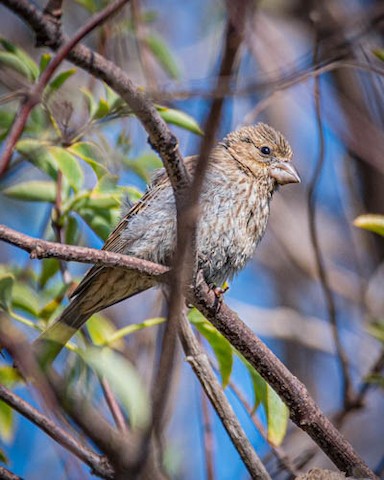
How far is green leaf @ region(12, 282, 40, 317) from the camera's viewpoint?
9.96 feet

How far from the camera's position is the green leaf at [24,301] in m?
3.04

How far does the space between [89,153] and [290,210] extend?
144 inches

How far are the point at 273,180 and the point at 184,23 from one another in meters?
3.39

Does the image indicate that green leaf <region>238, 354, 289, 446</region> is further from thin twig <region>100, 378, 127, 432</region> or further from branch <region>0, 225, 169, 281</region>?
branch <region>0, 225, 169, 281</region>

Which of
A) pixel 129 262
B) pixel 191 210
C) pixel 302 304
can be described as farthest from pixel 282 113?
pixel 191 210

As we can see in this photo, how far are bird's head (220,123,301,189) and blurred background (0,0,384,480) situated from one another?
193mm

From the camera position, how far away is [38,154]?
318 cm

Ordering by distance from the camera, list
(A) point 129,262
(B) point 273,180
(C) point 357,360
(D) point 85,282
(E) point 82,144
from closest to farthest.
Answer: (A) point 129,262 → (E) point 82,144 → (D) point 85,282 → (B) point 273,180 → (C) point 357,360

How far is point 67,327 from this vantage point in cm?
315

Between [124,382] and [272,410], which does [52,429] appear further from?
[272,410]

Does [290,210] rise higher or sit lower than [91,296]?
higher

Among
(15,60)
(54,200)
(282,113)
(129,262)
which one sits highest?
(282,113)

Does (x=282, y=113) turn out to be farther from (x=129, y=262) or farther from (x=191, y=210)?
(x=191, y=210)

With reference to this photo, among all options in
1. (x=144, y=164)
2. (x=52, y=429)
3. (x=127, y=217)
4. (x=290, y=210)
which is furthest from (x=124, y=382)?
(x=290, y=210)
